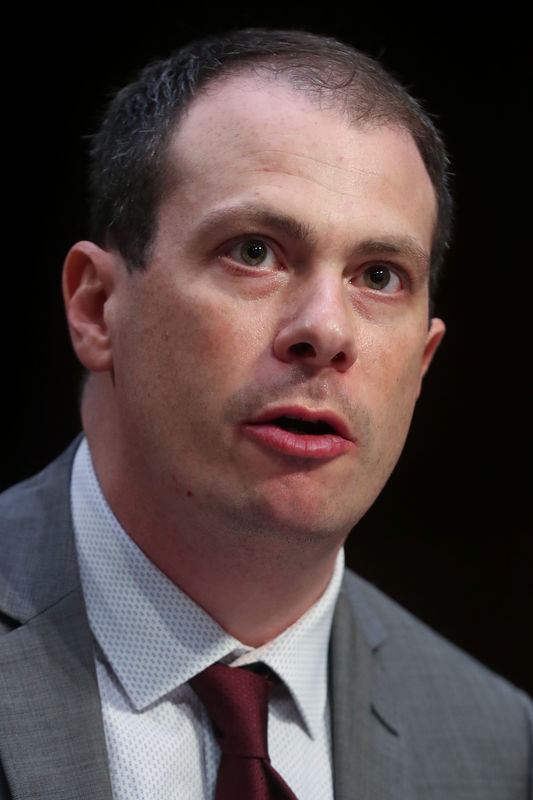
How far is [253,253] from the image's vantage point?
1.36 metres

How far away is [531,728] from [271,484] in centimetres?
81

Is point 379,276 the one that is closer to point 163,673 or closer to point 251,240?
point 251,240

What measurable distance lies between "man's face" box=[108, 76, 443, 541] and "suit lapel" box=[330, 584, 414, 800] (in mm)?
320

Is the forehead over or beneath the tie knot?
over

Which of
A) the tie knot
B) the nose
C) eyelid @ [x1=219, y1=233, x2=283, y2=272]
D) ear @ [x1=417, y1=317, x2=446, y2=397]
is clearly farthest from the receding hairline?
the tie knot

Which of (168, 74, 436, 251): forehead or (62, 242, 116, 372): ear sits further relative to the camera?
(62, 242, 116, 372): ear

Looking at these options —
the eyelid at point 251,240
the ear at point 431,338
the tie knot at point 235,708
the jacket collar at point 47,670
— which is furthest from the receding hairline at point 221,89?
the tie knot at point 235,708

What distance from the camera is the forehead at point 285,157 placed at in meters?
1.35

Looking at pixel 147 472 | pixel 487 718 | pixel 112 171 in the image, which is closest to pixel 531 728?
pixel 487 718

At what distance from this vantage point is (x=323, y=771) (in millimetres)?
1496

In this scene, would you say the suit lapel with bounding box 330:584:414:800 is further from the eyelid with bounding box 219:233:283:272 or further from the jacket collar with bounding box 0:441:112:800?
the eyelid with bounding box 219:233:283:272

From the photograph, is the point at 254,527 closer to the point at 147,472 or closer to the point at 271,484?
the point at 271,484

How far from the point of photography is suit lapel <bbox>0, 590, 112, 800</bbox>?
125 centimetres

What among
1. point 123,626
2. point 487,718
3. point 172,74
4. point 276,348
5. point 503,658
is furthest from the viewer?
point 503,658
